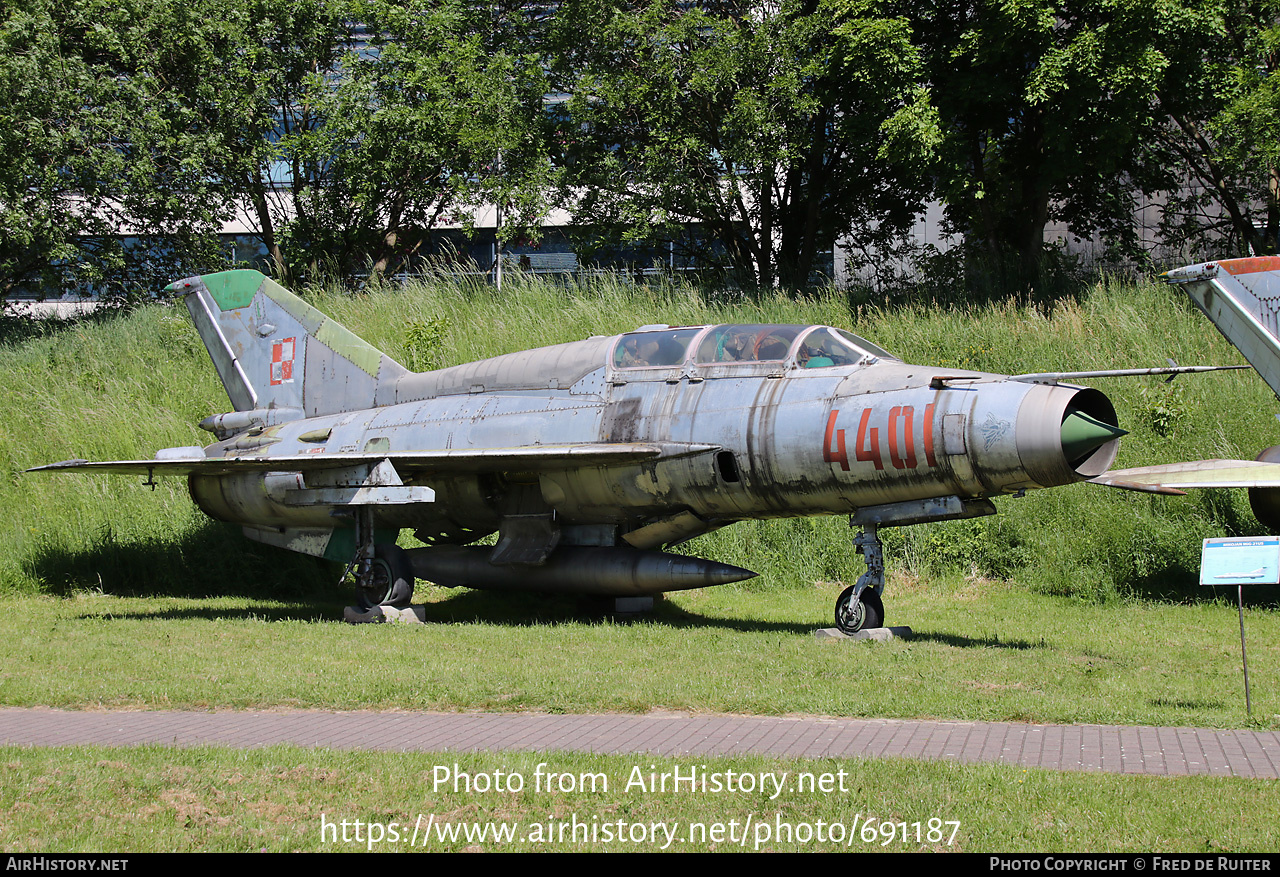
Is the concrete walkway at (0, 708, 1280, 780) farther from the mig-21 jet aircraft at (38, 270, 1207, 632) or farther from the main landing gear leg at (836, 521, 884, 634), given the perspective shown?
the main landing gear leg at (836, 521, 884, 634)

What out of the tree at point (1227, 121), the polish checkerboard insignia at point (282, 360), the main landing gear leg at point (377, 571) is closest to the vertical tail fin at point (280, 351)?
the polish checkerboard insignia at point (282, 360)

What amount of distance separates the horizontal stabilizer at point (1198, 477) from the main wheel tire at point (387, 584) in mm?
8148

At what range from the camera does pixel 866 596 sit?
1103cm

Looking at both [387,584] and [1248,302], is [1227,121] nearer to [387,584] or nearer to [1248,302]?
[1248,302]

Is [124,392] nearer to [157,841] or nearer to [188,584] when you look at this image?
[188,584]

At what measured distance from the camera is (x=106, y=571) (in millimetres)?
18406

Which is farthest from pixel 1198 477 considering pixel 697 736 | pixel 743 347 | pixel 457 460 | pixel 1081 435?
pixel 457 460

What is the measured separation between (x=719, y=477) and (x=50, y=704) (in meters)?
6.34

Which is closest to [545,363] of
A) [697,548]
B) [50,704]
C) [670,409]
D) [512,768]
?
[670,409]

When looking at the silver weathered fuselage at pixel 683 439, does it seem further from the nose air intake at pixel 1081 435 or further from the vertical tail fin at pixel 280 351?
the vertical tail fin at pixel 280 351

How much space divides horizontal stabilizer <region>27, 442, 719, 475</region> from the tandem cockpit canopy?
1.03 metres

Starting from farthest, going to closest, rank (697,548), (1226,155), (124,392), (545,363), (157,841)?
1. (124,392)
2. (1226,155)
3. (697,548)
4. (545,363)
5. (157,841)

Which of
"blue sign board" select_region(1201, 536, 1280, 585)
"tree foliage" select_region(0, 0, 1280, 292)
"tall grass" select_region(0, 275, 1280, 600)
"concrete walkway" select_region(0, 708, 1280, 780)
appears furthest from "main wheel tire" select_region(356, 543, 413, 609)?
"tree foliage" select_region(0, 0, 1280, 292)

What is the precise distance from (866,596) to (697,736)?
14.1 ft
